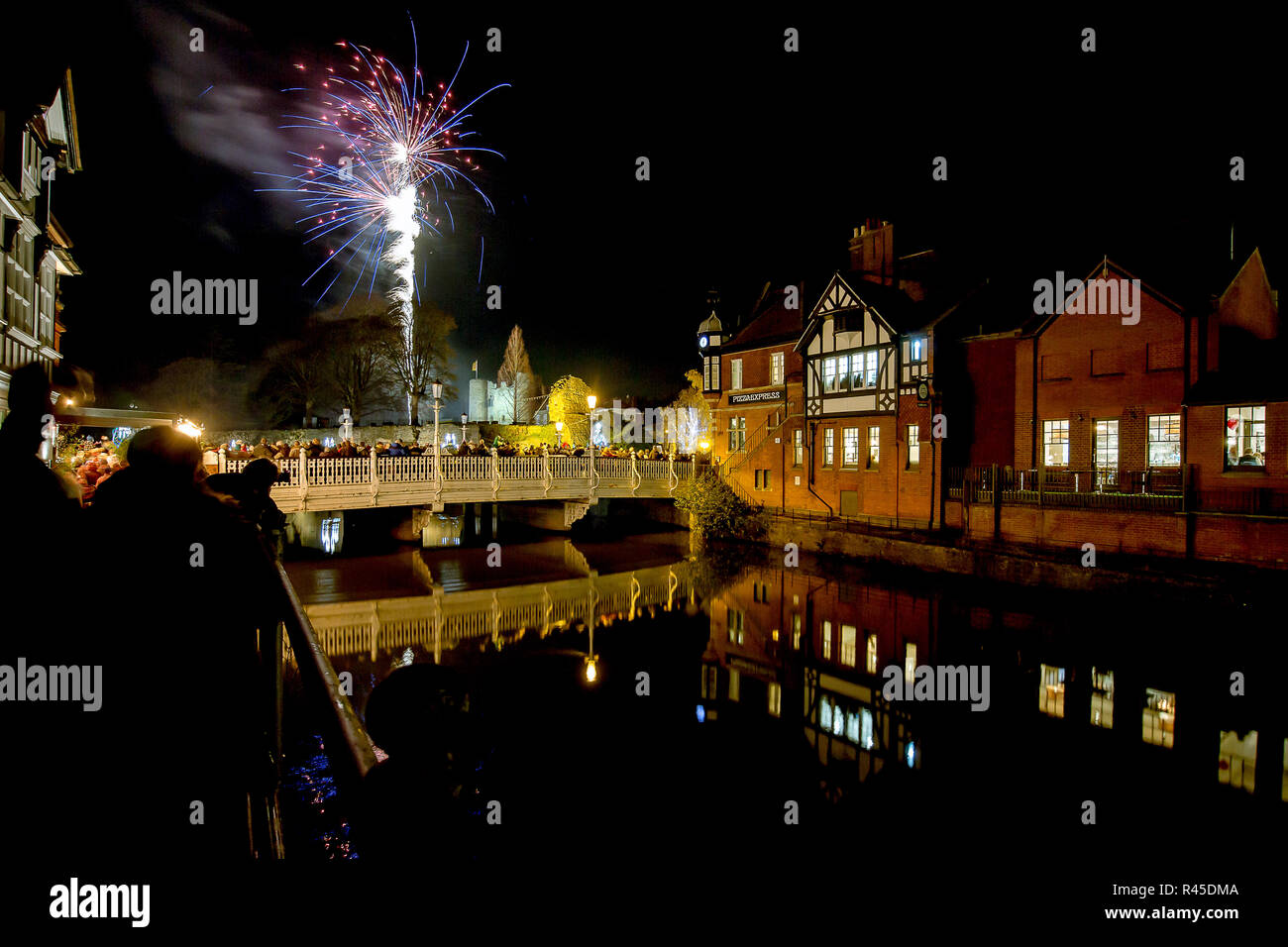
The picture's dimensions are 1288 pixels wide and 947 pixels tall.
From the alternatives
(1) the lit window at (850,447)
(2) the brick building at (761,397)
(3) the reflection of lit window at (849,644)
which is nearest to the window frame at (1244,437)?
(3) the reflection of lit window at (849,644)

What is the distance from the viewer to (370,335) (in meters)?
47.9

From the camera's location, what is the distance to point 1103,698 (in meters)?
11.9

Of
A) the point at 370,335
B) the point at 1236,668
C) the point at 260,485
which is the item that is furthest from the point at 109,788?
the point at 370,335

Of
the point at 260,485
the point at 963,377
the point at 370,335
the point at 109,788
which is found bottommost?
the point at 109,788

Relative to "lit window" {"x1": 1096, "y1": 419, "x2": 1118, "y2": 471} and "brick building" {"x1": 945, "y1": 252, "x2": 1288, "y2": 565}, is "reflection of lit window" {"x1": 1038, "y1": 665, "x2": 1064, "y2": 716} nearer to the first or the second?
"brick building" {"x1": 945, "y1": 252, "x2": 1288, "y2": 565}

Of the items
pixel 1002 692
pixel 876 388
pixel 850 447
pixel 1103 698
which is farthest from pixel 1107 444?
pixel 1002 692

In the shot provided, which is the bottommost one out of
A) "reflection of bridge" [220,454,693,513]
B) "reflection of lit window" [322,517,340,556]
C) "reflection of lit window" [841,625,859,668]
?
"reflection of lit window" [841,625,859,668]

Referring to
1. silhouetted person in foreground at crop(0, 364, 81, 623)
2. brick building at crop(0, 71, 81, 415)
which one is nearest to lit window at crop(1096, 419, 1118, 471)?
silhouetted person in foreground at crop(0, 364, 81, 623)

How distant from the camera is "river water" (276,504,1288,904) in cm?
685

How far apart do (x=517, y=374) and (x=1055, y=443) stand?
6660 cm

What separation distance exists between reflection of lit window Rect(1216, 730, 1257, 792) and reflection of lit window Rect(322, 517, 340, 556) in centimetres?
2650

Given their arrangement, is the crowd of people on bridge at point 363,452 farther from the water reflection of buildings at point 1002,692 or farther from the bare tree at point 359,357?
the bare tree at point 359,357
